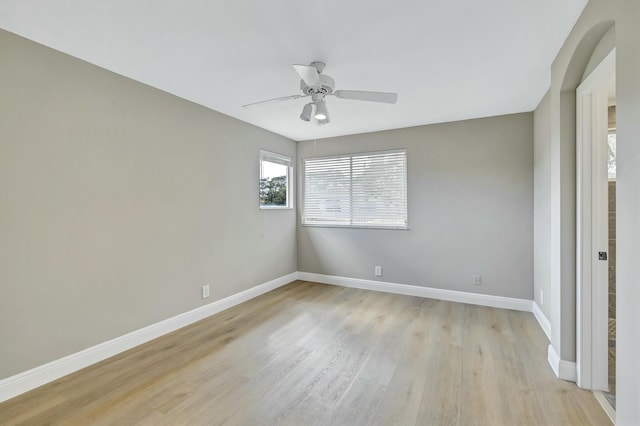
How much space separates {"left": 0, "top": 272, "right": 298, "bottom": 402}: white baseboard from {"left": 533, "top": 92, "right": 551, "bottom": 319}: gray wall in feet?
11.5

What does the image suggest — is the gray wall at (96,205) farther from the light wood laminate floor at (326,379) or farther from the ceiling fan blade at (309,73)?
the ceiling fan blade at (309,73)

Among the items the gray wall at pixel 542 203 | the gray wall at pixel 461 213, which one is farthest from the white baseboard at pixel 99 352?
the gray wall at pixel 542 203

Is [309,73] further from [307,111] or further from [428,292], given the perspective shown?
[428,292]

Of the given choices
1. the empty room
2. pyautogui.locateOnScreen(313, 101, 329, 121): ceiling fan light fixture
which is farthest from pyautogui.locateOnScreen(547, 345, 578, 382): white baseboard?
pyautogui.locateOnScreen(313, 101, 329, 121): ceiling fan light fixture

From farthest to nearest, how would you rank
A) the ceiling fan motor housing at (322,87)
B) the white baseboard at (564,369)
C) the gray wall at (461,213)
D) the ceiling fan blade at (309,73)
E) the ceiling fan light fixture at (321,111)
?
1. the gray wall at (461,213)
2. the ceiling fan light fixture at (321,111)
3. the ceiling fan motor housing at (322,87)
4. the white baseboard at (564,369)
5. the ceiling fan blade at (309,73)

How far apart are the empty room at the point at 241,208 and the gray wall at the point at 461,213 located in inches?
1.4

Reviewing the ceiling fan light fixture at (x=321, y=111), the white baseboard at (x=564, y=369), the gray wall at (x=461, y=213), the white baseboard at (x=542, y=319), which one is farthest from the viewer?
the gray wall at (x=461, y=213)

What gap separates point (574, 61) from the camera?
6.31 ft

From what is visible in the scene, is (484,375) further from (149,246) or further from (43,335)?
(43,335)

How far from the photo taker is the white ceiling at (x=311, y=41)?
Answer: 1741 mm

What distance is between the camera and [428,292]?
13.5ft

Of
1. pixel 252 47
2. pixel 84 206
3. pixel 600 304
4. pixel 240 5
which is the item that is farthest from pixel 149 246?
pixel 600 304

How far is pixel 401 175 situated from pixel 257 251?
2.37 meters

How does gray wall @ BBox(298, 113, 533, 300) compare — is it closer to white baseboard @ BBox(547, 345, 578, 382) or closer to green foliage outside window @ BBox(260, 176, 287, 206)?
green foliage outside window @ BBox(260, 176, 287, 206)
